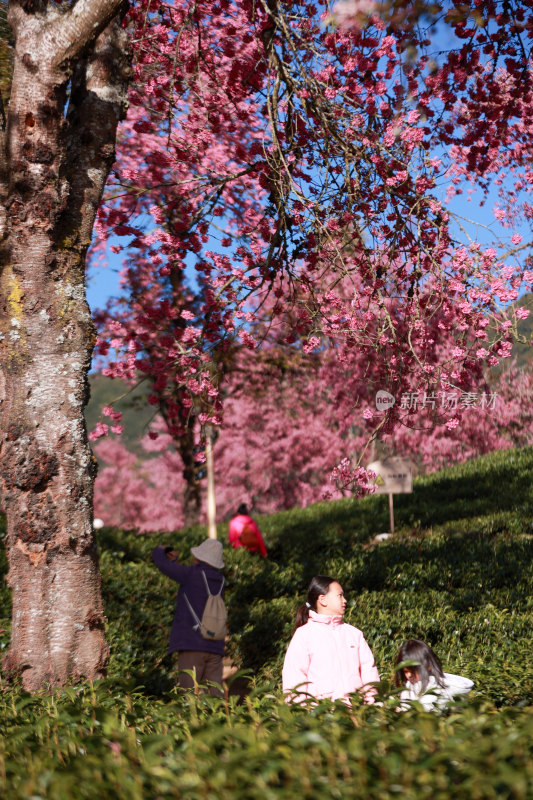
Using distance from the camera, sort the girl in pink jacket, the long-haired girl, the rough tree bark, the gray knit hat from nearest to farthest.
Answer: the girl in pink jacket < the long-haired girl < the rough tree bark < the gray knit hat

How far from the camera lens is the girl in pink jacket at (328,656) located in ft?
15.2

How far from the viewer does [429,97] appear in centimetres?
819

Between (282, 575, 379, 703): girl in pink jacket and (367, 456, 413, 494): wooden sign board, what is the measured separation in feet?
23.8

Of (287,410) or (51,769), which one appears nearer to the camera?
(51,769)

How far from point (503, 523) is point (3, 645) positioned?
8.40m

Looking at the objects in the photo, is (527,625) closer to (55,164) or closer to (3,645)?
(3,645)

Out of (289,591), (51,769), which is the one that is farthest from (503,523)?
(51,769)

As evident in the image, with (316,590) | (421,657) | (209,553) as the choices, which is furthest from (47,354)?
(421,657)

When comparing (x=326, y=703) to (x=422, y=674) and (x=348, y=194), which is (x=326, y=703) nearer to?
(x=422, y=674)

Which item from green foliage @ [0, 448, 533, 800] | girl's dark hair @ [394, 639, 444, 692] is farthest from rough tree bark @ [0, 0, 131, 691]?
girl's dark hair @ [394, 639, 444, 692]

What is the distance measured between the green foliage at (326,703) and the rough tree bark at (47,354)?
1.85 feet

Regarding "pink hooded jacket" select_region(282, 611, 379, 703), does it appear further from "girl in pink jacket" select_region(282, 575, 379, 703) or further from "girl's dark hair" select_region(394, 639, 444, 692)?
"girl's dark hair" select_region(394, 639, 444, 692)

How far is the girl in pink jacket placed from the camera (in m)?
4.64

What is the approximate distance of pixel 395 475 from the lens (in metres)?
12.2
